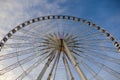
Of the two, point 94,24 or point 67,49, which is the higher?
point 94,24

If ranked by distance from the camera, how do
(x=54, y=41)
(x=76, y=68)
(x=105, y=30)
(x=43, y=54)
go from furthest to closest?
(x=105, y=30) < (x=54, y=41) < (x=43, y=54) < (x=76, y=68)

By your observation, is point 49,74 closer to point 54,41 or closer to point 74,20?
Result: point 54,41

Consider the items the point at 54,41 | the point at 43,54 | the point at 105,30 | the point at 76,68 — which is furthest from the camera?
the point at 105,30

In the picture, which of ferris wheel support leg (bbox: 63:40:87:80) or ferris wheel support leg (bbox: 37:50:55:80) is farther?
ferris wheel support leg (bbox: 37:50:55:80)

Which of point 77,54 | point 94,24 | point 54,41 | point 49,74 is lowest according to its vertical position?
point 49,74

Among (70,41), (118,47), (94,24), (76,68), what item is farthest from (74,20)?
(76,68)

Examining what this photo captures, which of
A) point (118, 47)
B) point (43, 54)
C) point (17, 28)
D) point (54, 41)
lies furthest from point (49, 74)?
point (118, 47)

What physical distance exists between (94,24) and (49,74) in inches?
468

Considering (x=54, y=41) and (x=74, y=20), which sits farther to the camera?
(x=74, y=20)

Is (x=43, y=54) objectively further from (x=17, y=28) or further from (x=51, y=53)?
(x=17, y=28)

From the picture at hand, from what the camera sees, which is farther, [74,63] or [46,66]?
[46,66]

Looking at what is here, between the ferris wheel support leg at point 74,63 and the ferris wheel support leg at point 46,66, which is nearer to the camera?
the ferris wheel support leg at point 74,63

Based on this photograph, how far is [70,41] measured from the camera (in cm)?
3272

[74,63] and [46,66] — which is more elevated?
[74,63]
